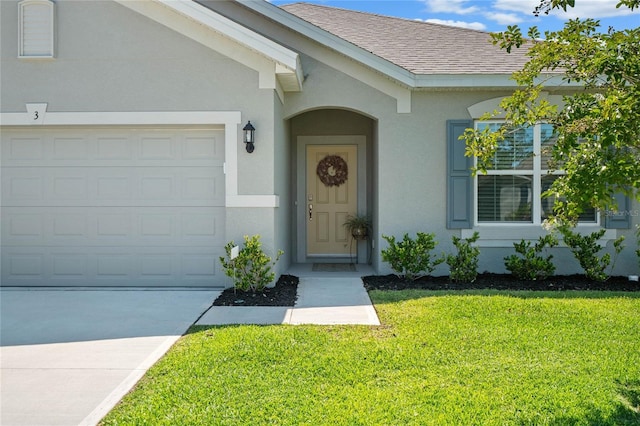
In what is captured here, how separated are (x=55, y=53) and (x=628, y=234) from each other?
9.36 metres

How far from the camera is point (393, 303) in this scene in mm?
6820

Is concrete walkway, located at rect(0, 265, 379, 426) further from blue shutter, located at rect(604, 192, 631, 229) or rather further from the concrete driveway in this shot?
blue shutter, located at rect(604, 192, 631, 229)

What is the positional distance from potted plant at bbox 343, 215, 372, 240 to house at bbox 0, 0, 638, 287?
137 cm

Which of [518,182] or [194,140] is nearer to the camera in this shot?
[194,140]

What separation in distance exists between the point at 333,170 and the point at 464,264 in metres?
3.65

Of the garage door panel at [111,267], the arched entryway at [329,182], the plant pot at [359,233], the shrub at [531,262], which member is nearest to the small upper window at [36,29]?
the garage door panel at [111,267]

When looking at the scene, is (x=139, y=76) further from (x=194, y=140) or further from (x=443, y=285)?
(x=443, y=285)

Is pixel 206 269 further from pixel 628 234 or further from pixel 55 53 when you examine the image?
pixel 628 234

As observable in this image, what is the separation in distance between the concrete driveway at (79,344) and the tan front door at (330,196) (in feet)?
12.1

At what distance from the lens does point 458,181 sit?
8.75 meters

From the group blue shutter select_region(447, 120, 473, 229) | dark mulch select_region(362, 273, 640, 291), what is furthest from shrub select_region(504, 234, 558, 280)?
blue shutter select_region(447, 120, 473, 229)

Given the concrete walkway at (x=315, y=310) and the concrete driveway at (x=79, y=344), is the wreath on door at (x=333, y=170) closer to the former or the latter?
the concrete walkway at (x=315, y=310)

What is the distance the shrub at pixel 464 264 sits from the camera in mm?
8242

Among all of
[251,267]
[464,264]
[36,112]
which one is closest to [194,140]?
[251,267]
